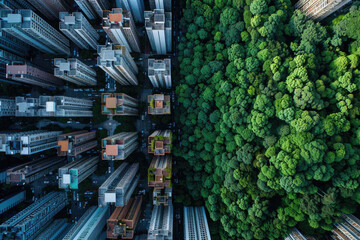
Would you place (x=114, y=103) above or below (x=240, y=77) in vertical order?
below

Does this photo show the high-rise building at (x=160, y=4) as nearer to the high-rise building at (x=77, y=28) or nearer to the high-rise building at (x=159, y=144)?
the high-rise building at (x=77, y=28)

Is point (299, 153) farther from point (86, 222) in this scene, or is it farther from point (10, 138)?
point (10, 138)

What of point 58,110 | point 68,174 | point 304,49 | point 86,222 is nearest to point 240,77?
point 304,49

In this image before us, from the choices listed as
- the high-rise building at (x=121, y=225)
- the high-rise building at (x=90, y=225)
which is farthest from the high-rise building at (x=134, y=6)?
the high-rise building at (x=90, y=225)

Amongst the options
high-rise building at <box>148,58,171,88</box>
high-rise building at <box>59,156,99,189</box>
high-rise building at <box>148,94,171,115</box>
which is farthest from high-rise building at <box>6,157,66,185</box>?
high-rise building at <box>148,58,171,88</box>

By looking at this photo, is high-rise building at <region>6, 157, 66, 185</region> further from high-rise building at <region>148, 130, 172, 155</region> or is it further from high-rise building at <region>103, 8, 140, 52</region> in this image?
high-rise building at <region>103, 8, 140, 52</region>

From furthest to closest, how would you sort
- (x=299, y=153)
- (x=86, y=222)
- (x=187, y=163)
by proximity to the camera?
(x=187, y=163) < (x=86, y=222) < (x=299, y=153)
